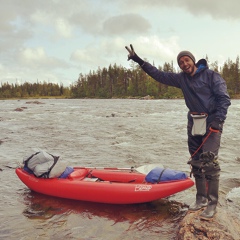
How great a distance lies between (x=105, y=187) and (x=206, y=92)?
9.29 feet

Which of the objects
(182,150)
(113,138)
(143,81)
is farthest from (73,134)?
(143,81)

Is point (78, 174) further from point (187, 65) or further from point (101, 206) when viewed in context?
point (187, 65)

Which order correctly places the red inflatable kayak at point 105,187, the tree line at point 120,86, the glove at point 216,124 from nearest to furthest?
the glove at point 216,124 → the red inflatable kayak at point 105,187 → the tree line at point 120,86

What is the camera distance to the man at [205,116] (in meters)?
4.23

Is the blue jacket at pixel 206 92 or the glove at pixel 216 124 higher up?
the blue jacket at pixel 206 92

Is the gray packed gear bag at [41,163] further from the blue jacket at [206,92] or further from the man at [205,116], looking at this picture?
the blue jacket at [206,92]

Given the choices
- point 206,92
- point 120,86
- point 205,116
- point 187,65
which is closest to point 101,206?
point 205,116

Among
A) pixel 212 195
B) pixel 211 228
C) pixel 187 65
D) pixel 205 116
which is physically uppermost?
pixel 187 65

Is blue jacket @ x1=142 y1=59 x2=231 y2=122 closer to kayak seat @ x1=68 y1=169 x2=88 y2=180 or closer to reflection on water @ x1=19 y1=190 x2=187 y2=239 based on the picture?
reflection on water @ x1=19 y1=190 x2=187 y2=239

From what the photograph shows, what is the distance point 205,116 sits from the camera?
4.42 m

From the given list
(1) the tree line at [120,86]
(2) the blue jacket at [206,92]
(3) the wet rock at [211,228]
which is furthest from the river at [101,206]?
(1) the tree line at [120,86]

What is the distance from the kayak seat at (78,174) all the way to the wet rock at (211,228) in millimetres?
2823

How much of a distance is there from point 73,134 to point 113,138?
2724mm

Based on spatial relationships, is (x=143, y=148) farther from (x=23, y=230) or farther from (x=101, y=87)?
(x=101, y=87)
